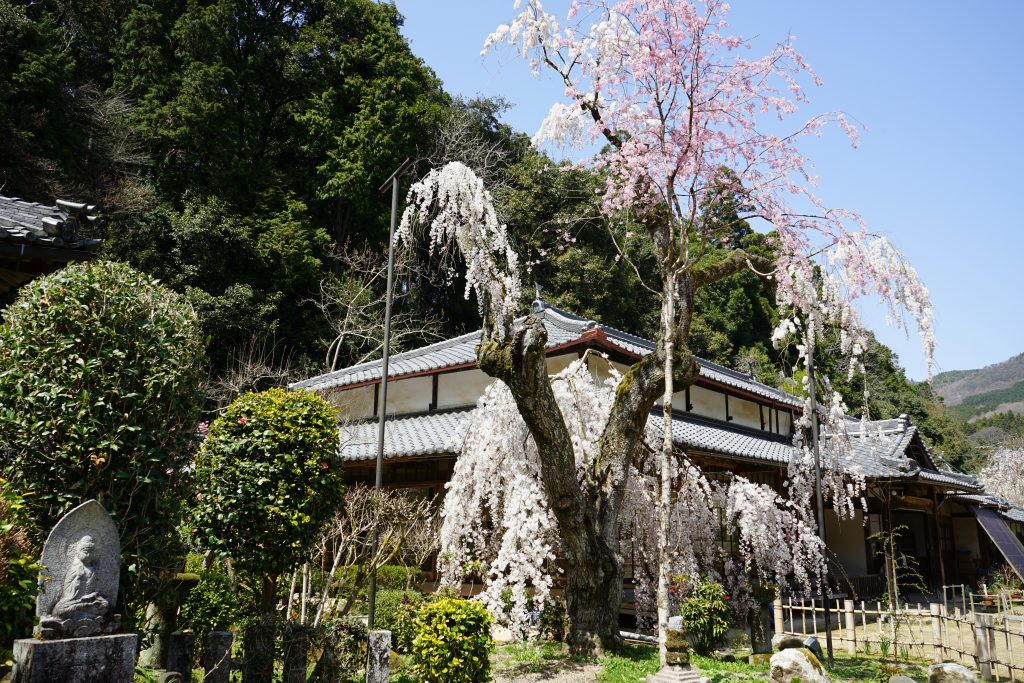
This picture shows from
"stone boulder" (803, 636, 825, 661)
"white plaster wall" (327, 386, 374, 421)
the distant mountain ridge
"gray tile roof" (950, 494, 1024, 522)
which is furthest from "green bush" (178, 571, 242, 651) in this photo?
the distant mountain ridge

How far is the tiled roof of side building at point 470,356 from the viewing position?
16.1 meters

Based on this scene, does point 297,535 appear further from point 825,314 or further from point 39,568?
point 825,314

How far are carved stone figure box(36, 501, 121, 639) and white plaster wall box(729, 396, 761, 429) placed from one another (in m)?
17.2

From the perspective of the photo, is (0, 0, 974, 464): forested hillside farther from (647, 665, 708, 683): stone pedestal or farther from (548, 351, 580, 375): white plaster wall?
(647, 665, 708, 683): stone pedestal

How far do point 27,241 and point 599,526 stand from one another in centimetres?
743

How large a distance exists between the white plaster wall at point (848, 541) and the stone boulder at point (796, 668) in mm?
13861

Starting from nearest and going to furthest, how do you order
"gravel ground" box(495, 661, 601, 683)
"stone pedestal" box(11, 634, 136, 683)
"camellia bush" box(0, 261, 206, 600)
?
"stone pedestal" box(11, 634, 136, 683) → "camellia bush" box(0, 261, 206, 600) → "gravel ground" box(495, 661, 601, 683)

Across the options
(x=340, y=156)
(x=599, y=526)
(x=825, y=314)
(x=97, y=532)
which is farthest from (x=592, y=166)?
(x=340, y=156)

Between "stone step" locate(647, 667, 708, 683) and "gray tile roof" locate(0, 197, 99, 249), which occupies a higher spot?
"gray tile roof" locate(0, 197, 99, 249)

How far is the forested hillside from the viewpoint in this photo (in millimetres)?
23625

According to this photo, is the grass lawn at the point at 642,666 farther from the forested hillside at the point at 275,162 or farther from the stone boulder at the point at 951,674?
the forested hillside at the point at 275,162

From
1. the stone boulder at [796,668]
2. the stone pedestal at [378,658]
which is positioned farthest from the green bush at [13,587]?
the stone boulder at [796,668]

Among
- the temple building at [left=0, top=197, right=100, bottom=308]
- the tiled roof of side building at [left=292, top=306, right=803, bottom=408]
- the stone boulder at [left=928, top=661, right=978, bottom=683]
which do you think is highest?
the tiled roof of side building at [left=292, top=306, right=803, bottom=408]

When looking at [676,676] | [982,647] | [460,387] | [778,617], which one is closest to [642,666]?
[676,676]
